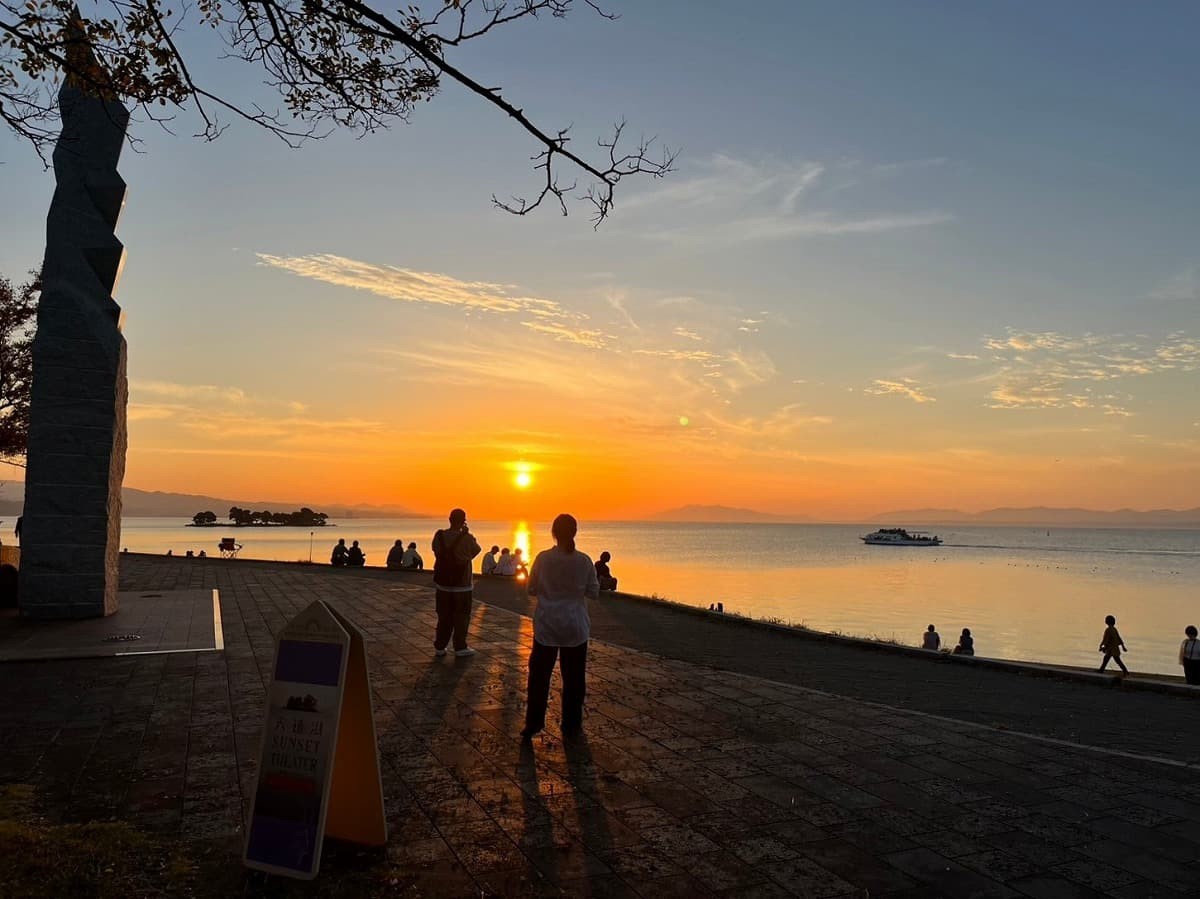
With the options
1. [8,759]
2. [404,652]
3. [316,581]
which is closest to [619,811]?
[8,759]

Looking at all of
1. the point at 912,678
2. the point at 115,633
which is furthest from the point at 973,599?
the point at 115,633

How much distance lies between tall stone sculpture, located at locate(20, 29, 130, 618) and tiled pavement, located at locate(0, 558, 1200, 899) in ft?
13.8

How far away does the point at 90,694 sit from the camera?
792 cm

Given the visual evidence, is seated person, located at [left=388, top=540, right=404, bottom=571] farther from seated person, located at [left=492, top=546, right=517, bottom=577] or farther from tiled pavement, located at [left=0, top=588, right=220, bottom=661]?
tiled pavement, located at [left=0, top=588, right=220, bottom=661]

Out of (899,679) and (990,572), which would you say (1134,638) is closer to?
(899,679)

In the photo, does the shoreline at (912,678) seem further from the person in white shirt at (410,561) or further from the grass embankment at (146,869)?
the person in white shirt at (410,561)

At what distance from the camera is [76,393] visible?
493 inches

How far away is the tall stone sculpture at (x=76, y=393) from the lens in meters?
12.4

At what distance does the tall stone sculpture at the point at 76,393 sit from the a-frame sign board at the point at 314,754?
10.4 metres

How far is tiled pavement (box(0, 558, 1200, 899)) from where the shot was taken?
4.16 metres

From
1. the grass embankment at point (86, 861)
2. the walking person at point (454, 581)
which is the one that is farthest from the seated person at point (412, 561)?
the grass embankment at point (86, 861)

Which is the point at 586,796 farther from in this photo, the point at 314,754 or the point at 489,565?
the point at 489,565

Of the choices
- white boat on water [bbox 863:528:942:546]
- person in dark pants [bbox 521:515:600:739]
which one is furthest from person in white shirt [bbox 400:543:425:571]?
white boat on water [bbox 863:528:942:546]

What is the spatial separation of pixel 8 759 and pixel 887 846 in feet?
19.6
